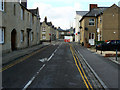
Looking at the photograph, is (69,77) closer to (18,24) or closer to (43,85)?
(43,85)

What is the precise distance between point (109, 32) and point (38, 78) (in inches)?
933

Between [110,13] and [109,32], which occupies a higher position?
[110,13]

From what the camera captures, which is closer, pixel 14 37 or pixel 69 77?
pixel 69 77

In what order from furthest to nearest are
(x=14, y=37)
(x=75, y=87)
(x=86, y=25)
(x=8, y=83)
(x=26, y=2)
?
(x=86, y=25) → (x=26, y=2) → (x=14, y=37) → (x=8, y=83) → (x=75, y=87)

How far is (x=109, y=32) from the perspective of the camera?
2836 cm

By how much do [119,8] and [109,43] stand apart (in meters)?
9.09

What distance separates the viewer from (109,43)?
23.2 m

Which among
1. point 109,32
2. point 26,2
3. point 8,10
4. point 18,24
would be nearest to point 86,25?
point 109,32

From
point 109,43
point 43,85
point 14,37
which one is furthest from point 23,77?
point 109,43

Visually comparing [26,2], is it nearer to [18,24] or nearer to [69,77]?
[18,24]

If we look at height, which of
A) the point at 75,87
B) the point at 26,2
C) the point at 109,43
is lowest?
the point at 75,87

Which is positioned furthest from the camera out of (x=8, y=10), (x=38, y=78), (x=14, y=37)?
(x=14, y=37)

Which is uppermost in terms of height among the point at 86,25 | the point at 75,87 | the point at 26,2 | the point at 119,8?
the point at 26,2

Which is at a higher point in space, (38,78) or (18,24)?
(18,24)
